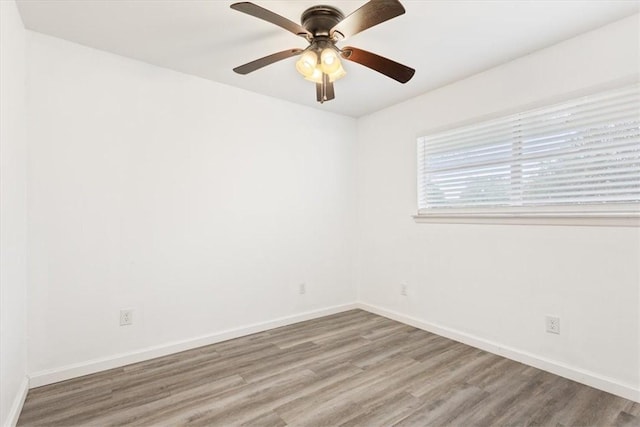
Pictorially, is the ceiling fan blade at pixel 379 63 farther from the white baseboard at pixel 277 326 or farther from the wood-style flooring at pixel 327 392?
the white baseboard at pixel 277 326

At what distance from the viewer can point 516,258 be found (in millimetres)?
2617

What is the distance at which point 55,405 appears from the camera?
199 centimetres

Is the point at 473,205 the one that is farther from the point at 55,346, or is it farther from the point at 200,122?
the point at 55,346

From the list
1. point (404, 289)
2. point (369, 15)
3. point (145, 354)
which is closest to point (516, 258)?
point (404, 289)

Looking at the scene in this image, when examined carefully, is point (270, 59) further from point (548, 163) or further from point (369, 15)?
point (548, 163)

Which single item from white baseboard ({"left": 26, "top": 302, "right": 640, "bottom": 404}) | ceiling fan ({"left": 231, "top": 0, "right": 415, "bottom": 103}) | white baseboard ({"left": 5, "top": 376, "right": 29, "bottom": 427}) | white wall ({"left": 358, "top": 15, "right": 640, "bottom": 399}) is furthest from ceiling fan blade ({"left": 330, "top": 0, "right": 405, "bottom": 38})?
white baseboard ({"left": 5, "top": 376, "right": 29, "bottom": 427})

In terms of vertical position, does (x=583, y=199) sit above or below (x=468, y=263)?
above

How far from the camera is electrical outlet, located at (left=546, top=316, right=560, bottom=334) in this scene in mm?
2387

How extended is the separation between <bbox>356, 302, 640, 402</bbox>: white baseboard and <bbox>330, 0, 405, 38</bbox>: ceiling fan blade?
104 inches

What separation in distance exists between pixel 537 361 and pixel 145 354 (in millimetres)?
3105

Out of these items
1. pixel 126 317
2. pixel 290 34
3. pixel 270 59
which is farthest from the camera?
pixel 126 317

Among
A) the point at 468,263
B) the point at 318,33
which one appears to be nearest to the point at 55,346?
the point at 318,33

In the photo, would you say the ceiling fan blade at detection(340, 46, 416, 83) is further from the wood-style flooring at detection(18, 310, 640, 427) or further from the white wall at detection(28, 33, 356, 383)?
the wood-style flooring at detection(18, 310, 640, 427)

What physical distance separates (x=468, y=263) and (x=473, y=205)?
0.54m
